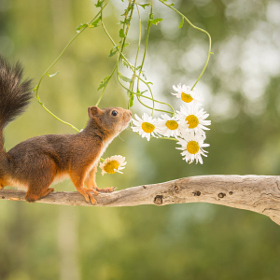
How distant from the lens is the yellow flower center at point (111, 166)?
2.16 feet

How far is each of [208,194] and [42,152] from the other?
0.98 ft

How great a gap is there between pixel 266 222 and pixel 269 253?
0.18 meters

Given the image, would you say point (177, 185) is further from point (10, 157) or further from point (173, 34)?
point (173, 34)

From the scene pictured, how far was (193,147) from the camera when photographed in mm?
616

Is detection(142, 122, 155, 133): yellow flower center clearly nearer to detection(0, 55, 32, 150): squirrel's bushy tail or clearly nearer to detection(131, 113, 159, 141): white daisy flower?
detection(131, 113, 159, 141): white daisy flower

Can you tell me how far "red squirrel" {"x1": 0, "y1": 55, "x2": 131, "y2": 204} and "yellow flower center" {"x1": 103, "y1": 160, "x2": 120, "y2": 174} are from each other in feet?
0.15

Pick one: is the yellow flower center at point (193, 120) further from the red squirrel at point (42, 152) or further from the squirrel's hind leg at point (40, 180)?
the squirrel's hind leg at point (40, 180)

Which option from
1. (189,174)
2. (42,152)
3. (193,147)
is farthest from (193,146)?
(189,174)

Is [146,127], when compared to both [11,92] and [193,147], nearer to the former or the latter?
[193,147]

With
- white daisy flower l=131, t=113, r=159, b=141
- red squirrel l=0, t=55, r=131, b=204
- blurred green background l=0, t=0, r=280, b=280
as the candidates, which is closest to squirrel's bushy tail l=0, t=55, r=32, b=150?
red squirrel l=0, t=55, r=131, b=204

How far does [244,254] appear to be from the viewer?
91.4 inches

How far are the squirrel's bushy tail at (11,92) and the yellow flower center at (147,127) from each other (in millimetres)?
221

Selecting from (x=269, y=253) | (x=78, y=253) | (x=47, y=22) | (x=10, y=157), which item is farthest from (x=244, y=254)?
(x=10, y=157)

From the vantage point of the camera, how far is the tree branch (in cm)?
70
